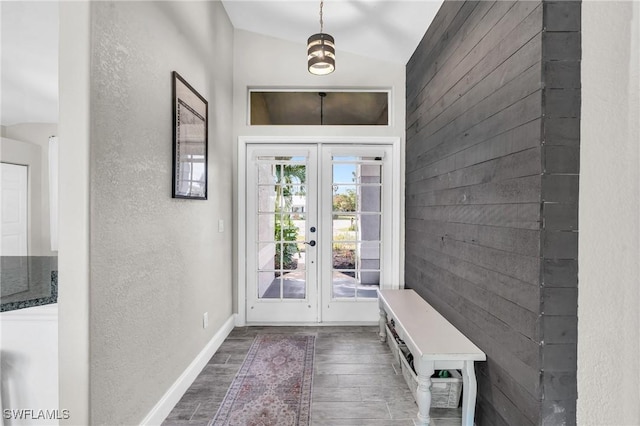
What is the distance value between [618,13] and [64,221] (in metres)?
1.77

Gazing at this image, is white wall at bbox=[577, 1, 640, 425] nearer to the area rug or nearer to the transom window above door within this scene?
the area rug

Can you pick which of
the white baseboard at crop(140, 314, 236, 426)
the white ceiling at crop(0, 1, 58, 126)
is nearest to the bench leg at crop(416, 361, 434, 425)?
the white baseboard at crop(140, 314, 236, 426)

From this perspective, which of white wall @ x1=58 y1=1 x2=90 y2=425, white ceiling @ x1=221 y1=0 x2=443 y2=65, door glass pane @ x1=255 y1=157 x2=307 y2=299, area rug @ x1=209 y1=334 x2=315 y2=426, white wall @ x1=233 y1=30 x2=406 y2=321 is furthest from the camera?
door glass pane @ x1=255 y1=157 x2=307 y2=299

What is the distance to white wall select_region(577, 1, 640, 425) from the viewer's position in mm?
534

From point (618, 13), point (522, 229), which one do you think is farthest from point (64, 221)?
point (522, 229)

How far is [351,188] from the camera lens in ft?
11.7

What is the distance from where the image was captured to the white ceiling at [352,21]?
2.68 meters

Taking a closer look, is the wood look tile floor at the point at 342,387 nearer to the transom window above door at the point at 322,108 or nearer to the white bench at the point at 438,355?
the white bench at the point at 438,355

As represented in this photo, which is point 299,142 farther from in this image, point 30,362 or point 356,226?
point 30,362

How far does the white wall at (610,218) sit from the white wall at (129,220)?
5.32 feet

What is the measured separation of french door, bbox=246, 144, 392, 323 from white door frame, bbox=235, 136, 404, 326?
0.18 feet

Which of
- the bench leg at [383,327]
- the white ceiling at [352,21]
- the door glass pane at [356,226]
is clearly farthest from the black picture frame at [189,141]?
the bench leg at [383,327]

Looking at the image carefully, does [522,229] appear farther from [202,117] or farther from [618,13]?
[202,117]

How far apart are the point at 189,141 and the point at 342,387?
203 cm
